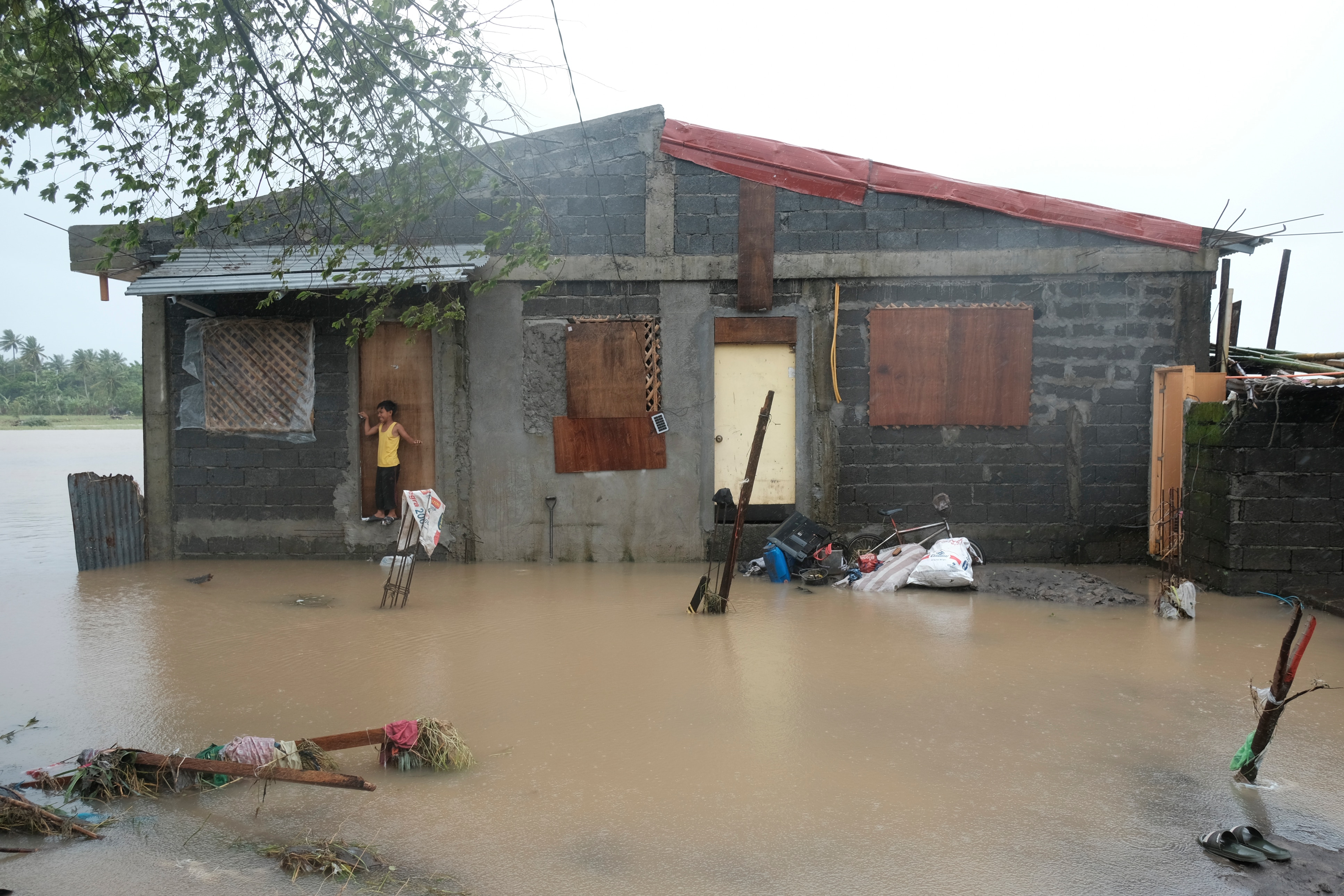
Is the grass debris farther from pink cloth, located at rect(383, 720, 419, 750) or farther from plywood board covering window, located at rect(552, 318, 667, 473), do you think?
plywood board covering window, located at rect(552, 318, 667, 473)

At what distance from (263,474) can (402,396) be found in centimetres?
178

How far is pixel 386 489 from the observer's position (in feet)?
34.3

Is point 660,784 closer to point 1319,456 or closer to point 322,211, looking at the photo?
point 322,211

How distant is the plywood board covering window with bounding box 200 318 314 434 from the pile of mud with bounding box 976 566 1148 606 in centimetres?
744

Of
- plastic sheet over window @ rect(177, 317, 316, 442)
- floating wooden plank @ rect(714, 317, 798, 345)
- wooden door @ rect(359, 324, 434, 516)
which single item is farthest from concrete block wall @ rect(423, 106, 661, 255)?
plastic sheet over window @ rect(177, 317, 316, 442)

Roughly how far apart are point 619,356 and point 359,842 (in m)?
7.12

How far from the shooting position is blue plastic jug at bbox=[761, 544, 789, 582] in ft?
31.0

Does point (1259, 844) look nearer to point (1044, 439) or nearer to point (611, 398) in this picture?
point (1044, 439)

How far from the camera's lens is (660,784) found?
14.0 feet

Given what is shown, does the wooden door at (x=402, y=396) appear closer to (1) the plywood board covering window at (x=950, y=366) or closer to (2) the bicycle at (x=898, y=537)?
(2) the bicycle at (x=898, y=537)

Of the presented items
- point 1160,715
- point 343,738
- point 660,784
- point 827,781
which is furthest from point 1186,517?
point 343,738

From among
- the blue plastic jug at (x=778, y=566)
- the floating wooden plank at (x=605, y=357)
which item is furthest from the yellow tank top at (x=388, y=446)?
the blue plastic jug at (x=778, y=566)

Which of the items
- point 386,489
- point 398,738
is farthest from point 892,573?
point 398,738

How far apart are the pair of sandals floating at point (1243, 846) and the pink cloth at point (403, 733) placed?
3.36 meters
